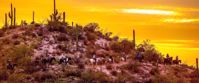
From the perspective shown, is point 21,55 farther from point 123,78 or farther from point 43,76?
point 123,78

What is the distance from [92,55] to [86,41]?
3099mm

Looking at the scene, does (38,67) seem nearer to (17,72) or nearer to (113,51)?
(17,72)

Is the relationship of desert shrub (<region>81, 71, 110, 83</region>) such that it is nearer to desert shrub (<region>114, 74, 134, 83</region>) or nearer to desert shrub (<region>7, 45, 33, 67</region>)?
desert shrub (<region>114, 74, 134, 83</region>)

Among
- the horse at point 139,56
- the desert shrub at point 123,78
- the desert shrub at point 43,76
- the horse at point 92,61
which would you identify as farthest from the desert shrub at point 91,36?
the desert shrub at point 43,76

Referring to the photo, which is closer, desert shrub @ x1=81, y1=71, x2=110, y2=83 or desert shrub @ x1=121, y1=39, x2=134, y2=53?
desert shrub @ x1=81, y1=71, x2=110, y2=83

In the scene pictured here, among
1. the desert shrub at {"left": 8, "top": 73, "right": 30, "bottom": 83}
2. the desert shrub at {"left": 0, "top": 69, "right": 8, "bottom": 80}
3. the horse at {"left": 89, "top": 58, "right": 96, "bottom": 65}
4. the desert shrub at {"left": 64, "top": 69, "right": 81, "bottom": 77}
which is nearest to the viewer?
the desert shrub at {"left": 8, "top": 73, "right": 30, "bottom": 83}

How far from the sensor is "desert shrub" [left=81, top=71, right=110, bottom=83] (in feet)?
155

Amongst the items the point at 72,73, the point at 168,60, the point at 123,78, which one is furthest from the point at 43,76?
the point at 168,60

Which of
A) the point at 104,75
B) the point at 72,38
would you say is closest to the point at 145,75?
the point at 104,75

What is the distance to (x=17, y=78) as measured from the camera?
153ft

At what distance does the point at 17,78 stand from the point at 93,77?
5696 mm

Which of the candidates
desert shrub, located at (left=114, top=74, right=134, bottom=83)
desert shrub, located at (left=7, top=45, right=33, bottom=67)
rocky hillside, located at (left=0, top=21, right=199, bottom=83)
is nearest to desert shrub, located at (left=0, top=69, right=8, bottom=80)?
rocky hillside, located at (left=0, top=21, right=199, bottom=83)

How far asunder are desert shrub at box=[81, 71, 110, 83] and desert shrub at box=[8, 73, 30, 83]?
4.35 meters

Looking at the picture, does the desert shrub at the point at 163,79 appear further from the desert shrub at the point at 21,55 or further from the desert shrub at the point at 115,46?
the desert shrub at the point at 21,55
